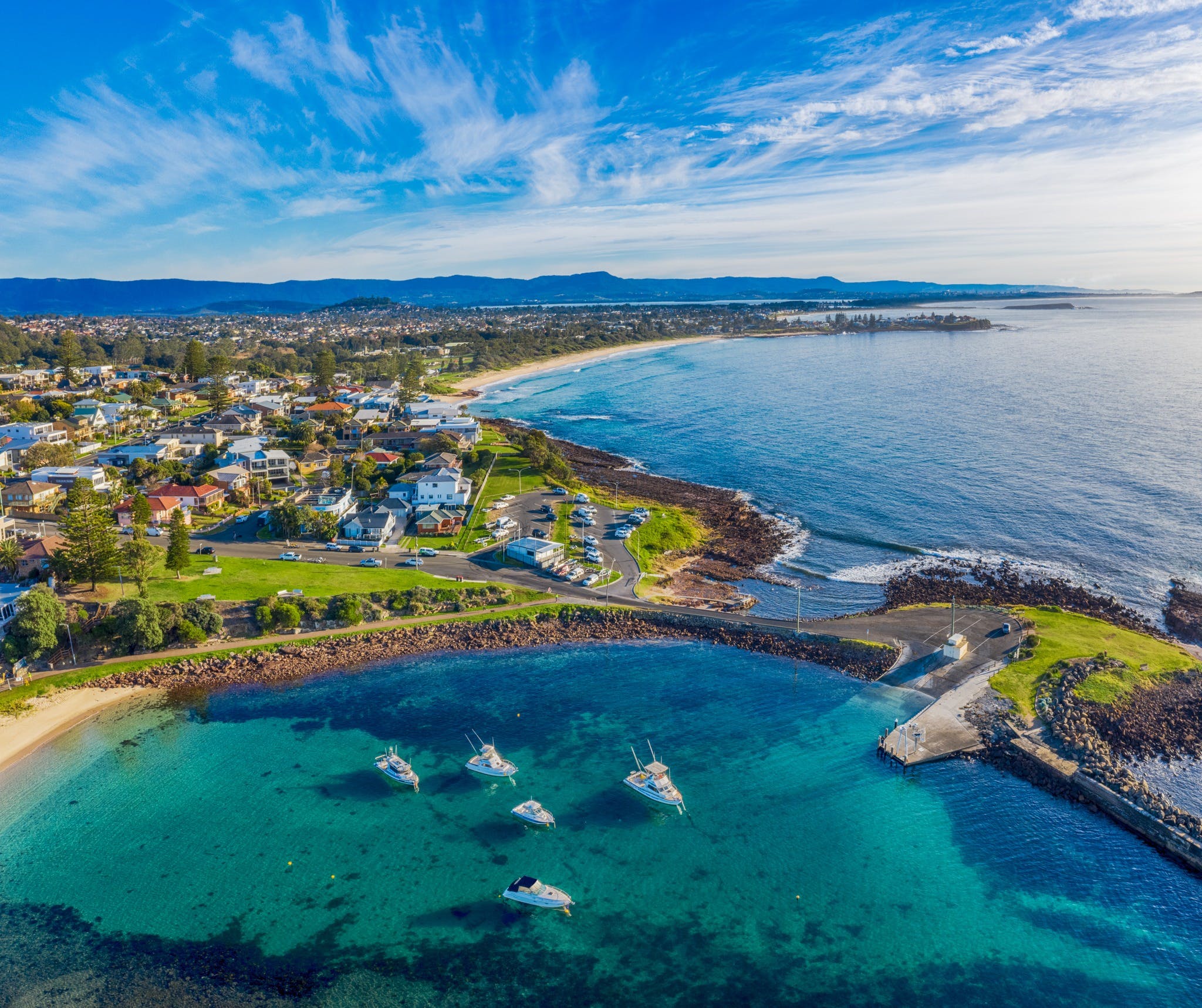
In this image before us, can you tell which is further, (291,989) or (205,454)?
(205,454)

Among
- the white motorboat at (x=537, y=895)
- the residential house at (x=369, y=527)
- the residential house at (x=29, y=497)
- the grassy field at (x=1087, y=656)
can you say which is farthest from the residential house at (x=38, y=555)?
A: the grassy field at (x=1087, y=656)

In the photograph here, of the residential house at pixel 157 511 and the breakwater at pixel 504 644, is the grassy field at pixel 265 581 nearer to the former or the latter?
the breakwater at pixel 504 644

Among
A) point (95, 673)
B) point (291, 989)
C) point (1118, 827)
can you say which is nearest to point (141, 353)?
point (95, 673)

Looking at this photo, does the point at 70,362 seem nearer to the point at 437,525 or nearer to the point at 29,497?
the point at 29,497

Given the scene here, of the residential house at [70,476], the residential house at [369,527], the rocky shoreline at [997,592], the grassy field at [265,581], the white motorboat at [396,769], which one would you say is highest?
the residential house at [70,476]

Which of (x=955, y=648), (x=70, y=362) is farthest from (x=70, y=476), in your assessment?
(x=70, y=362)

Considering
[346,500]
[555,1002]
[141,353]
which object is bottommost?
[555,1002]

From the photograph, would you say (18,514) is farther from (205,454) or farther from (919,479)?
(919,479)
